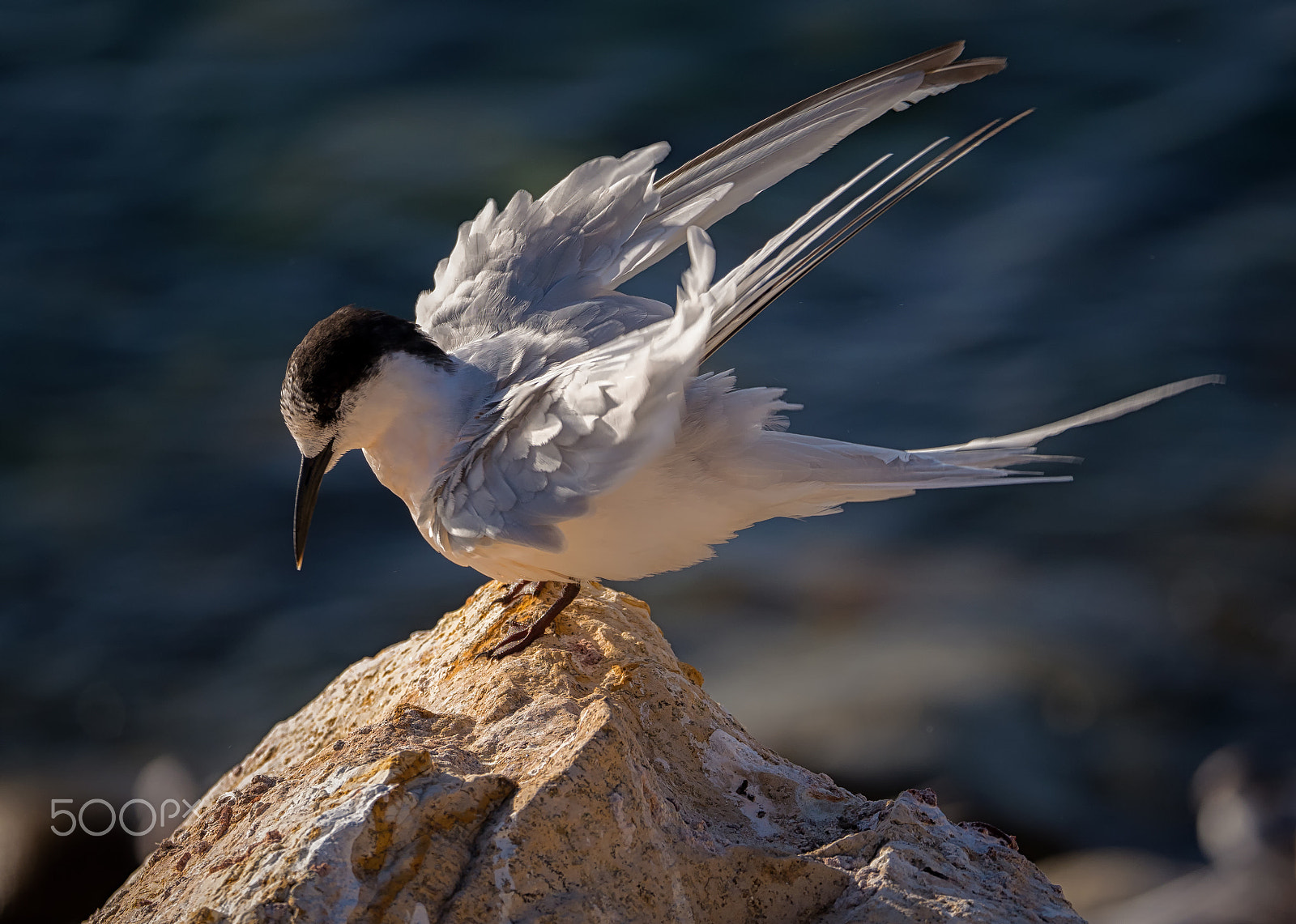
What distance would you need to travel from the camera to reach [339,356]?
365 cm

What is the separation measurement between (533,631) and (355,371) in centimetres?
100

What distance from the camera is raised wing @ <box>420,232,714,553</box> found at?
2.83m

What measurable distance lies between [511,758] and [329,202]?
877 cm

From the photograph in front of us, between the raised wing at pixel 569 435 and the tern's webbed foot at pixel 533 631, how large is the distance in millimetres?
300

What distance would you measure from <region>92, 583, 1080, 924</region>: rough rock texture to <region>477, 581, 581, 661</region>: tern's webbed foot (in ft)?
0.23

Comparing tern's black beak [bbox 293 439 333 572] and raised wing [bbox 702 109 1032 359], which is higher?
raised wing [bbox 702 109 1032 359]

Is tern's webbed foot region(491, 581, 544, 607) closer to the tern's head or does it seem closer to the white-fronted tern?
the white-fronted tern

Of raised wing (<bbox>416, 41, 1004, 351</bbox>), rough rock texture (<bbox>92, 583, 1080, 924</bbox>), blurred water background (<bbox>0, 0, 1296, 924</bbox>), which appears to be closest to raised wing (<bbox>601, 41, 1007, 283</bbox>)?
raised wing (<bbox>416, 41, 1004, 351</bbox>)

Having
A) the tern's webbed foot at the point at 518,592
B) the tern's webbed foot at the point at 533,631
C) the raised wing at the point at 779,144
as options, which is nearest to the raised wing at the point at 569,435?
the tern's webbed foot at the point at 533,631

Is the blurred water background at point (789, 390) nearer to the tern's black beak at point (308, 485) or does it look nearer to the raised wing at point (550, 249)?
the tern's black beak at point (308, 485)

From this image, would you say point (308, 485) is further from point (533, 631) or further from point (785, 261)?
point (785, 261)

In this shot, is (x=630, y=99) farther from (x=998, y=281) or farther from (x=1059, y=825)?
(x=1059, y=825)

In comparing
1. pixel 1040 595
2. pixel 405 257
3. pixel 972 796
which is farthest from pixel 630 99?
pixel 972 796

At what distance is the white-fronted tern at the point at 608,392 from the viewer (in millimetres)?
2947
